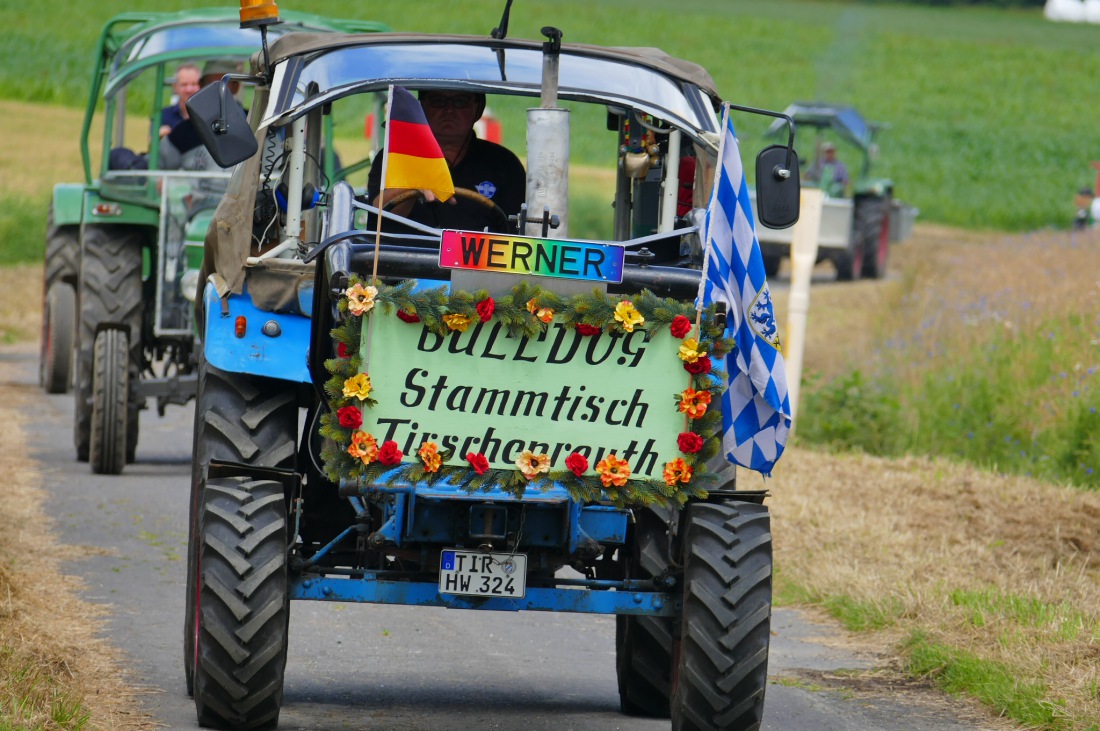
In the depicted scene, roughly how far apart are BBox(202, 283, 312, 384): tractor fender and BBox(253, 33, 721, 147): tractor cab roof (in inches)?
27.1

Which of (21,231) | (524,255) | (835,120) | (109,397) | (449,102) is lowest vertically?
(21,231)

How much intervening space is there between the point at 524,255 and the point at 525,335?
0.78 feet

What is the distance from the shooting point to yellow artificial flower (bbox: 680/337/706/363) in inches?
217

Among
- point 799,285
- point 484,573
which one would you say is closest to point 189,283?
point 799,285

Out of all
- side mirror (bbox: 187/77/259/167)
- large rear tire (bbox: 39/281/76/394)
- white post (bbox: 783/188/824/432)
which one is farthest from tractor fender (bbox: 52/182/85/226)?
side mirror (bbox: 187/77/259/167)

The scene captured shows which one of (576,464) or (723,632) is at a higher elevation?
(576,464)

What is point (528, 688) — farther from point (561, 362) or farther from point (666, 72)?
point (666, 72)

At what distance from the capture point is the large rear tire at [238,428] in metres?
6.12

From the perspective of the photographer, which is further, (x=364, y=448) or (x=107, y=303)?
(x=107, y=303)

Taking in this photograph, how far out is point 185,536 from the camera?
1002 cm

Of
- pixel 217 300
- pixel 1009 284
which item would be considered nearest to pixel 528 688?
pixel 217 300

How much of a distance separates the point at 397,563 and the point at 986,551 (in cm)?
432

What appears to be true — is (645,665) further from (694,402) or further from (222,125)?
(222,125)

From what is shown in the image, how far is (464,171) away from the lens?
7.10 metres
